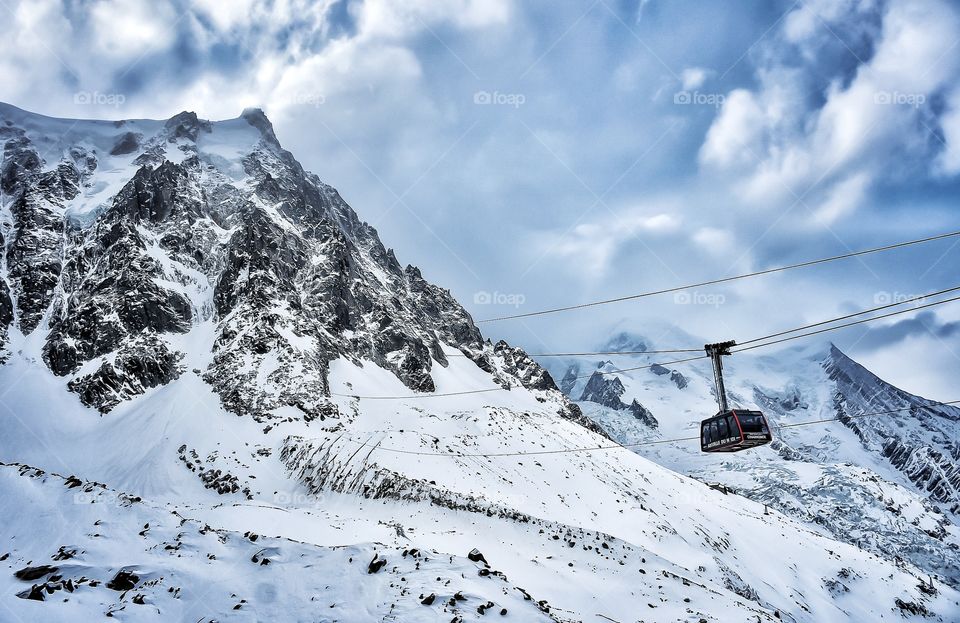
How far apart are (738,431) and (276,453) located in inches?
1981

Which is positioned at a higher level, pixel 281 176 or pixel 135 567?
pixel 281 176

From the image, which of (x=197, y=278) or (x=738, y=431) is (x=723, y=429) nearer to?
(x=738, y=431)

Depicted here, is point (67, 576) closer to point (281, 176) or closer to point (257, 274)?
point (257, 274)

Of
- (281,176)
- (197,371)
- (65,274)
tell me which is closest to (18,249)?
(65,274)

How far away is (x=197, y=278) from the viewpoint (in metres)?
97.3

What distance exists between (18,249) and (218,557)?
107 meters

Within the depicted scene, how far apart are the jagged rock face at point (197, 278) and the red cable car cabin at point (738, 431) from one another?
5531 centimetres

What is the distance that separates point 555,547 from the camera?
35156mm

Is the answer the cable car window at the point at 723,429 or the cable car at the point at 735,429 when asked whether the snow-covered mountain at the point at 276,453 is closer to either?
the cable car at the point at 735,429

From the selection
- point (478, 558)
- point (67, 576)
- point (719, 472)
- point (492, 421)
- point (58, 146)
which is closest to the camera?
point (67, 576)

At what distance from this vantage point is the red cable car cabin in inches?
1021

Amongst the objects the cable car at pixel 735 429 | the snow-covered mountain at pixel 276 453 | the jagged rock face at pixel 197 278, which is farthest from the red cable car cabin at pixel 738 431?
the jagged rock face at pixel 197 278

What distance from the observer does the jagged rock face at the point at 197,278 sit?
74.5m

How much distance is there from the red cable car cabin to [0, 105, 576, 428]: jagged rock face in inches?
2178
